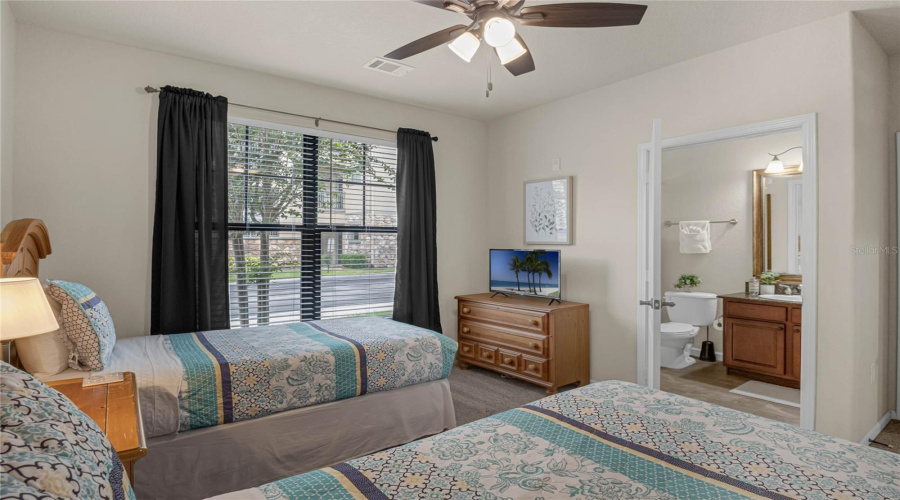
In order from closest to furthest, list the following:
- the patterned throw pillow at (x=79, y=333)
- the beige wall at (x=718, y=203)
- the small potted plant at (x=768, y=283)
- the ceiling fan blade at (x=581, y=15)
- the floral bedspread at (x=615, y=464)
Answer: the floral bedspread at (x=615, y=464) < the ceiling fan blade at (x=581, y=15) < the patterned throw pillow at (x=79, y=333) < the small potted plant at (x=768, y=283) < the beige wall at (x=718, y=203)

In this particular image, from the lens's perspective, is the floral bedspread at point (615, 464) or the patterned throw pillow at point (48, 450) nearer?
the patterned throw pillow at point (48, 450)

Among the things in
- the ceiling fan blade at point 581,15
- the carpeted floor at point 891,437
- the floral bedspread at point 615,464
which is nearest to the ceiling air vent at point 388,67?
the ceiling fan blade at point 581,15

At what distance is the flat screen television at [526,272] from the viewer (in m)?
4.04

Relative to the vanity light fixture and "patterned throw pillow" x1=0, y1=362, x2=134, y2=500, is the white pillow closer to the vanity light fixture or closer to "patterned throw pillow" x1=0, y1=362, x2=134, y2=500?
"patterned throw pillow" x1=0, y1=362, x2=134, y2=500

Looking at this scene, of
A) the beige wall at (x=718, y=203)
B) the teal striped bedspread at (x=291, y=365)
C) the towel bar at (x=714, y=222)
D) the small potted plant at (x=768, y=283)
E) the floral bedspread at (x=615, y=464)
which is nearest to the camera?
the floral bedspread at (x=615, y=464)

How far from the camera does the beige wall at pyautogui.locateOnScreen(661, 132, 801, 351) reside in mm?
4641

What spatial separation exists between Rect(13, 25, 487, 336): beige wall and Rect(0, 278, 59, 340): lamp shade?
159 centimetres

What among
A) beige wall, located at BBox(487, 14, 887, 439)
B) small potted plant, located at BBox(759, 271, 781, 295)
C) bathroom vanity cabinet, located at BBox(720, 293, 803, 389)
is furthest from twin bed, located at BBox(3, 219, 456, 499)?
small potted plant, located at BBox(759, 271, 781, 295)

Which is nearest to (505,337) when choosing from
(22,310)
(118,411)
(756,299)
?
(756,299)

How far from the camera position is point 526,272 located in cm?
425

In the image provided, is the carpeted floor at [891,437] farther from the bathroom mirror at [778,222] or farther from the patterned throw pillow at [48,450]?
the patterned throw pillow at [48,450]

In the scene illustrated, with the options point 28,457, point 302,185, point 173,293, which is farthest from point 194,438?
point 302,185

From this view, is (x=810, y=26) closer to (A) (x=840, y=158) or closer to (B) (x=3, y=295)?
(A) (x=840, y=158)

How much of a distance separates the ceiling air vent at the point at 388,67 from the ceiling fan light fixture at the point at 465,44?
1.32 meters
